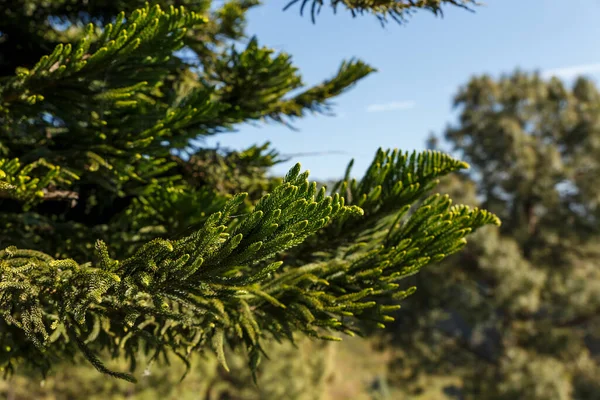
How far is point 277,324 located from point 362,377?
51.6 metres

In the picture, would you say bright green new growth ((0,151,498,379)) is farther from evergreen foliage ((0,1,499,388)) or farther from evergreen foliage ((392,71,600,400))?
A: evergreen foliage ((392,71,600,400))

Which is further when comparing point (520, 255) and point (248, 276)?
point (520, 255)

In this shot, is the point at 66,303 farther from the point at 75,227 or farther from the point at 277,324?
the point at 75,227

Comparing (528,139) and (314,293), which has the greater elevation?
(528,139)

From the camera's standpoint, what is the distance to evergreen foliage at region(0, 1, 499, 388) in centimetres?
176

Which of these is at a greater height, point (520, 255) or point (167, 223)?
point (520, 255)

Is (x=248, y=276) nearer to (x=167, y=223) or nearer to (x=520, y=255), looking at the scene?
(x=167, y=223)

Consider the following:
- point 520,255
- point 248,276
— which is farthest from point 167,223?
point 520,255

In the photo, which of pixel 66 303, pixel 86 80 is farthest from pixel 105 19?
pixel 66 303

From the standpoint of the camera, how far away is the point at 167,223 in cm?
305

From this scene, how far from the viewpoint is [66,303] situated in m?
1.83

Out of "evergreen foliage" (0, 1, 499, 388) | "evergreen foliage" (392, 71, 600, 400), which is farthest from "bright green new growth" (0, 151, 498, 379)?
"evergreen foliage" (392, 71, 600, 400)

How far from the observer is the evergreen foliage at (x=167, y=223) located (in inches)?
69.3

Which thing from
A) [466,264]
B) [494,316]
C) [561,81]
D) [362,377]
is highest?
[561,81]
